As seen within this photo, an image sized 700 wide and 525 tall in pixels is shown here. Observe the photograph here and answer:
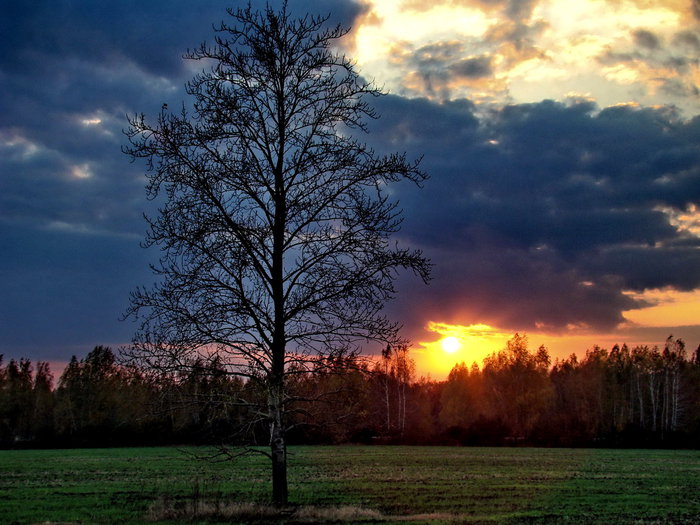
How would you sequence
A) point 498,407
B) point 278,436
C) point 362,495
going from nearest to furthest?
point 278,436
point 362,495
point 498,407

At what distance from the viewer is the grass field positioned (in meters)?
14.2

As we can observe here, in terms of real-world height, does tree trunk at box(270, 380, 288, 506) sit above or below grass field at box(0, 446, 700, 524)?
above

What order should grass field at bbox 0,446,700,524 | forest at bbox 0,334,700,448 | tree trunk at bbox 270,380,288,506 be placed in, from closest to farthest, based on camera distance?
1. tree trunk at bbox 270,380,288,506
2. grass field at bbox 0,446,700,524
3. forest at bbox 0,334,700,448

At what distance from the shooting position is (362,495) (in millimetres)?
20906

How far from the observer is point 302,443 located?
73.6 metres

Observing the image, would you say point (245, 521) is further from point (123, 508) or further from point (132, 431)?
point (132, 431)

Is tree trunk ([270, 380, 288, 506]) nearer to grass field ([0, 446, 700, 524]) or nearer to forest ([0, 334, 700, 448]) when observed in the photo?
grass field ([0, 446, 700, 524])

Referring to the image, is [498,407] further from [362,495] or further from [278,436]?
[278,436]

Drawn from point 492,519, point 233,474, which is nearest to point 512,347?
point 233,474

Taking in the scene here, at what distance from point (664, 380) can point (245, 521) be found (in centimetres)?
11130

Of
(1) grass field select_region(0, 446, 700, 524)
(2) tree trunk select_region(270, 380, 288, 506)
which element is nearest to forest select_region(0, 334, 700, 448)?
(1) grass field select_region(0, 446, 700, 524)

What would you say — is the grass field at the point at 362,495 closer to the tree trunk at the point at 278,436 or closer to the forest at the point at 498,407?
the tree trunk at the point at 278,436

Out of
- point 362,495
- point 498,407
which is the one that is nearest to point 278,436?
point 362,495

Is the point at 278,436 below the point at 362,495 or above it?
above
